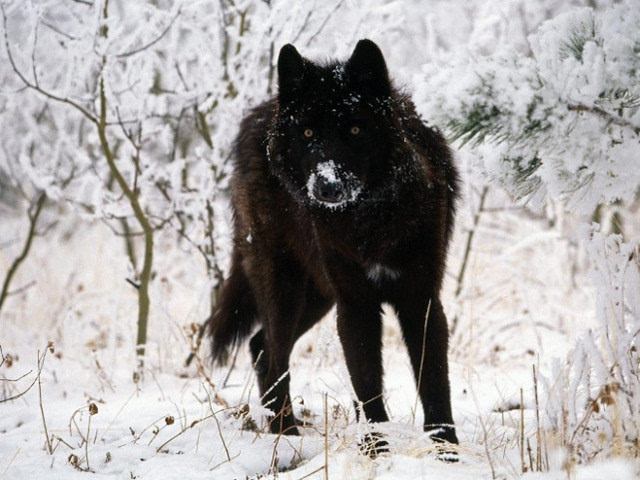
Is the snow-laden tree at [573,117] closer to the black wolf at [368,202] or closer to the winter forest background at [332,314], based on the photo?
the winter forest background at [332,314]

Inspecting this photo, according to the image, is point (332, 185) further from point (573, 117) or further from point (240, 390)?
point (240, 390)

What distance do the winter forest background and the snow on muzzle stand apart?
49 cm

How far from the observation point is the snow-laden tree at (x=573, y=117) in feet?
4.79

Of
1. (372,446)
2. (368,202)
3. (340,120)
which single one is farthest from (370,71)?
(372,446)

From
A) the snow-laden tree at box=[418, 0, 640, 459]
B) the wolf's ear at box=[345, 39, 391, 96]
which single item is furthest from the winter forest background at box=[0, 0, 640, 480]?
the wolf's ear at box=[345, 39, 391, 96]

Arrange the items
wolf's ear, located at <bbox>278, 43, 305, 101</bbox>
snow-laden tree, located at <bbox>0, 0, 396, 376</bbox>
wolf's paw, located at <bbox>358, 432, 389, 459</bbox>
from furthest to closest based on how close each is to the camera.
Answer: snow-laden tree, located at <bbox>0, 0, 396, 376</bbox> < wolf's ear, located at <bbox>278, 43, 305, 101</bbox> < wolf's paw, located at <bbox>358, 432, 389, 459</bbox>

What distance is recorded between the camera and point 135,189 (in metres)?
3.89

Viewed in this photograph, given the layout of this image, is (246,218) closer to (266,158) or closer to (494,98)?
(266,158)

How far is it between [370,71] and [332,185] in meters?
0.57

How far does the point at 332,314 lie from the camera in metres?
4.80

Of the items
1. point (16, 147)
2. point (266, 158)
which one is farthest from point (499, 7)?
point (16, 147)

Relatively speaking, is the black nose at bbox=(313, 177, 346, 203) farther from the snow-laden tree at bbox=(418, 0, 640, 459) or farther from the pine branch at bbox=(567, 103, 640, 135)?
the pine branch at bbox=(567, 103, 640, 135)

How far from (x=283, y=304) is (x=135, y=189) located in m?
1.34

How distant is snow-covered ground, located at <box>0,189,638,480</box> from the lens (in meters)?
2.12
